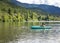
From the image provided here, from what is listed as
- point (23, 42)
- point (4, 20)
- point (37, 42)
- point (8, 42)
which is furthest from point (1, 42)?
point (4, 20)

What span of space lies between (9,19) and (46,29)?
10997cm

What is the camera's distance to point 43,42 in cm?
4531

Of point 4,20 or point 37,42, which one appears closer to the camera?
point 37,42

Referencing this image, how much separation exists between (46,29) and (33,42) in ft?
120

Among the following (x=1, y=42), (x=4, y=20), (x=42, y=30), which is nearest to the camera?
(x=1, y=42)

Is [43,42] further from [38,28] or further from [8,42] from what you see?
[38,28]

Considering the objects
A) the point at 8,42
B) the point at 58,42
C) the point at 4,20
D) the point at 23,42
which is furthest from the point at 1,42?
the point at 4,20

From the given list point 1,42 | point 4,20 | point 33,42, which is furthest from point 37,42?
point 4,20

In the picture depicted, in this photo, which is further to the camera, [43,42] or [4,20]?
[4,20]

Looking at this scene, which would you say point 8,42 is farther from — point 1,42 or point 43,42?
point 43,42

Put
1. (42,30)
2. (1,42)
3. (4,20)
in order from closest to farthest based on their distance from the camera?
(1,42), (42,30), (4,20)

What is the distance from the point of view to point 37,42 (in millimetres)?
45188

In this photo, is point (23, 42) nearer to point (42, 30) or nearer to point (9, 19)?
point (42, 30)

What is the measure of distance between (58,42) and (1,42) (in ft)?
40.0
